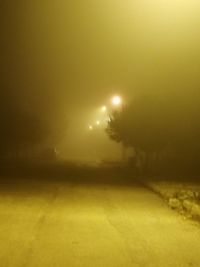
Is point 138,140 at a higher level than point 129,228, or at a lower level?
higher

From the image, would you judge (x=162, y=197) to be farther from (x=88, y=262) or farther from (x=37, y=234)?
(x=88, y=262)

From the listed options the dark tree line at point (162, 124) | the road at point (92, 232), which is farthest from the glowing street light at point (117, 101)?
the road at point (92, 232)

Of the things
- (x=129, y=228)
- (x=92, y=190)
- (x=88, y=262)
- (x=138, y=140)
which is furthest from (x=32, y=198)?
(x=138, y=140)

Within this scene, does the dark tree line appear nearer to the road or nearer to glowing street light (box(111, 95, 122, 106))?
glowing street light (box(111, 95, 122, 106))

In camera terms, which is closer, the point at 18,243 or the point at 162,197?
the point at 18,243

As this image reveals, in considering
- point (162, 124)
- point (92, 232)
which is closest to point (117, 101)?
point (162, 124)

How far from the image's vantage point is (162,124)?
4675 cm

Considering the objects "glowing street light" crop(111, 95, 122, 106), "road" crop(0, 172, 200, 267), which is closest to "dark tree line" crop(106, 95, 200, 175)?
"glowing street light" crop(111, 95, 122, 106)

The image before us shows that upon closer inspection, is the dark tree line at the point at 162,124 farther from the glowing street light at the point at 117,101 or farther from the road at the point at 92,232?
the road at the point at 92,232

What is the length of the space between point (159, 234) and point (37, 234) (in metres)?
3.07

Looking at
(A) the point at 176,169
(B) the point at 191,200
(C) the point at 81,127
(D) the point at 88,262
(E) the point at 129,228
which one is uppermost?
(C) the point at 81,127

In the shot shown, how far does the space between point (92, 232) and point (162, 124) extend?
3221cm

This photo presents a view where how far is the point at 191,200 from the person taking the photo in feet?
75.6

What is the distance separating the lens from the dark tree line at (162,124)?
46.5 metres
